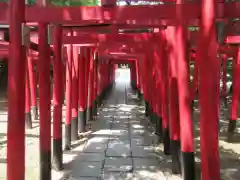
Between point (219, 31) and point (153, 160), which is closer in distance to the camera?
point (219, 31)

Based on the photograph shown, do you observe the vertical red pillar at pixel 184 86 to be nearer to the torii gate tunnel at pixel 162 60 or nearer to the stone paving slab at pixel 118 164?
the torii gate tunnel at pixel 162 60

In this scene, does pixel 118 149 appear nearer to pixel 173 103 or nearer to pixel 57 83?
pixel 57 83

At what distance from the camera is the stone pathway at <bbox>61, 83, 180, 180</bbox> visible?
535cm

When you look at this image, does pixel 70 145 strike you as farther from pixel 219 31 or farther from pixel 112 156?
pixel 219 31

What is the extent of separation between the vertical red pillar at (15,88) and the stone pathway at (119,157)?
228 cm

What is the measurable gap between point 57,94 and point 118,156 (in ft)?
5.91

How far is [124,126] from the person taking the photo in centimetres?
959

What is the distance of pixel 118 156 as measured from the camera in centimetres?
638

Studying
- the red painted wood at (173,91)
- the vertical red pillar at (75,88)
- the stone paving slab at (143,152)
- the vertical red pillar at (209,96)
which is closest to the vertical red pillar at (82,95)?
the vertical red pillar at (75,88)

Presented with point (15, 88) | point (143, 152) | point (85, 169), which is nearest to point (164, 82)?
point (143, 152)

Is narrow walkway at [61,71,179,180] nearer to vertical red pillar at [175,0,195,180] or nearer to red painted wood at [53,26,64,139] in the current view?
red painted wood at [53,26,64,139]

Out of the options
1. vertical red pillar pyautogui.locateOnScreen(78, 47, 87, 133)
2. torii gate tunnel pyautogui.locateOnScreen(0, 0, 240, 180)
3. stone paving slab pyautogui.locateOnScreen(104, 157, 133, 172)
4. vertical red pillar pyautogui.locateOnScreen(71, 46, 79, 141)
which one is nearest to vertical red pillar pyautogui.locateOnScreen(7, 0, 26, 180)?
torii gate tunnel pyautogui.locateOnScreen(0, 0, 240, 180)

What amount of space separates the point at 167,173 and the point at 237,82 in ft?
11.0

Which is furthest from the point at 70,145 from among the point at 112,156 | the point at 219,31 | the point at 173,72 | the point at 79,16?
the point at 219,31
